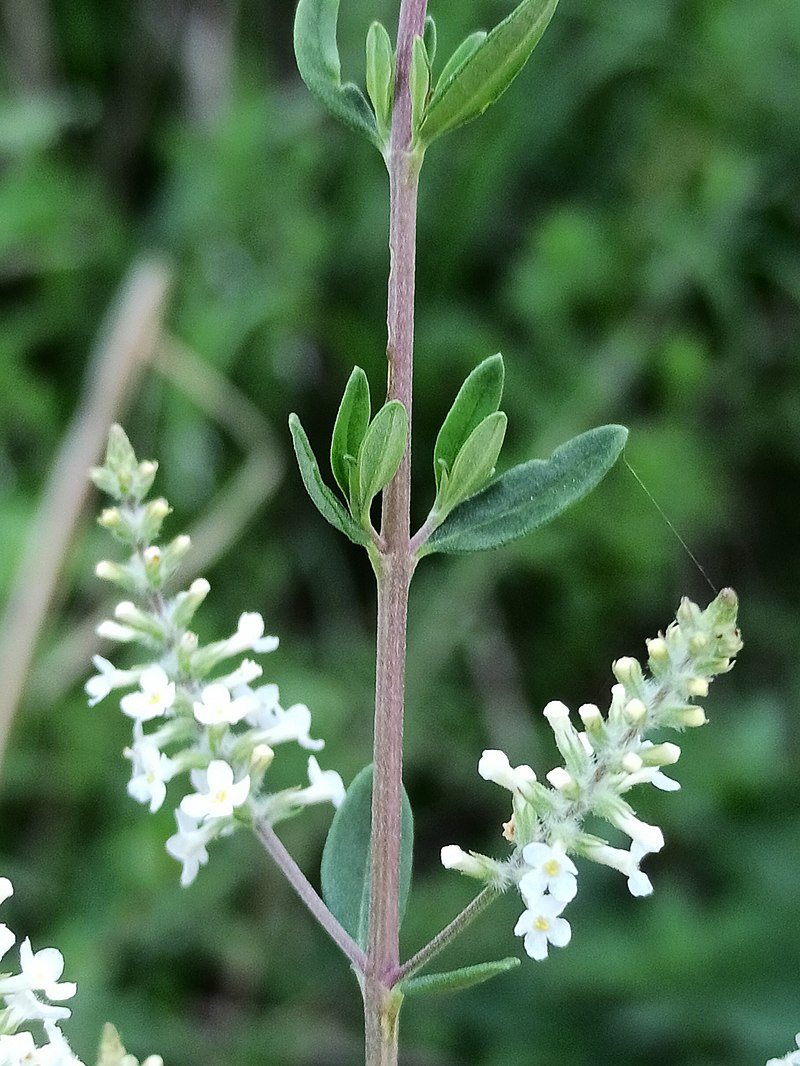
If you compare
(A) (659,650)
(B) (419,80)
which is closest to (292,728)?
(A) (659,650)

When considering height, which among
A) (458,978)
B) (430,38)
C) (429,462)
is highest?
(429,462)

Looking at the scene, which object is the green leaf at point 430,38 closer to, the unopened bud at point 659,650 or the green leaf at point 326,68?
the green leaf at point 326,68

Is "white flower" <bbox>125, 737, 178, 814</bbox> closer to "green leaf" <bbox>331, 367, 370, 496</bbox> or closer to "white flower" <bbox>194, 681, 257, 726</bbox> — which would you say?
"white flower" <bbox>194, 681, 257, 726</bbox>

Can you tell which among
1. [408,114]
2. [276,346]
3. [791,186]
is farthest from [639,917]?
[408,114]

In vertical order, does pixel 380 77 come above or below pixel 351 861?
above

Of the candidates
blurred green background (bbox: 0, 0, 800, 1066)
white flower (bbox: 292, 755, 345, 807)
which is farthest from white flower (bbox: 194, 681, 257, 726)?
blurred green background (bbox: 0, 0, 800, 1066)

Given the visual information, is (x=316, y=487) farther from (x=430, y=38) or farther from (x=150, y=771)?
(x=430, y=38)
